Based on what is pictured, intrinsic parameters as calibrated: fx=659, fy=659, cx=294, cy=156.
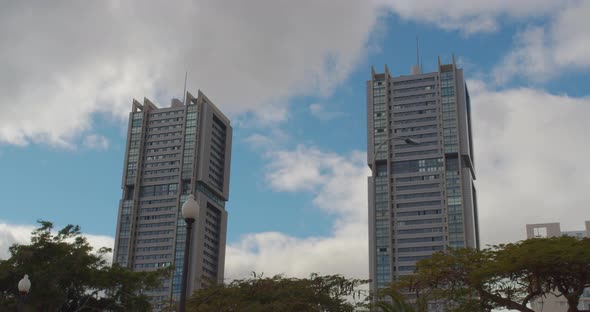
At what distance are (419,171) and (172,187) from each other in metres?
62.5

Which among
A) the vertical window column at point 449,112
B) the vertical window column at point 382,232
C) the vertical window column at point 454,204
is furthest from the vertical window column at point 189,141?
the vertical window column at point 454,204

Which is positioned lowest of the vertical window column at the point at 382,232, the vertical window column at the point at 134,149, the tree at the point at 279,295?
the tree at the point at 279,295

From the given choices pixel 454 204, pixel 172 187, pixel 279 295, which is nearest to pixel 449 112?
pixel 454 204

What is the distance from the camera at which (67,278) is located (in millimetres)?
40875

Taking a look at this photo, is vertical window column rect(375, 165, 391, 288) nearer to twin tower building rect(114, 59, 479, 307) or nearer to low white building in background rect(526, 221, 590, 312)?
twin tower building rect(114, 59, 479, 307)

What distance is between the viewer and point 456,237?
14600 cm

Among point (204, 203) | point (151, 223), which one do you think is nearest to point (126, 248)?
point (151, 223)

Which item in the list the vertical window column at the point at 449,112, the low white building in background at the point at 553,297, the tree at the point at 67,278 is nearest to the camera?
the tree at the point at 67,278

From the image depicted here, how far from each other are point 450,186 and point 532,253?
121m

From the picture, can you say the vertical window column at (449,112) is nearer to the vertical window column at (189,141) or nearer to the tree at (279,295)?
the vertical window column at (189,141)

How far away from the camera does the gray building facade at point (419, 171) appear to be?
485 feet

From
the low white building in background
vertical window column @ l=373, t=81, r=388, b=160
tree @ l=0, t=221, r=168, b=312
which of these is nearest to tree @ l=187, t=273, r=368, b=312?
tree @ l=0, t=221, r=168, b=312

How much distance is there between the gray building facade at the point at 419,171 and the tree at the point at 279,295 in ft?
331

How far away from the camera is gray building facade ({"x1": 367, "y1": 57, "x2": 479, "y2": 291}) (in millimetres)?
147875
